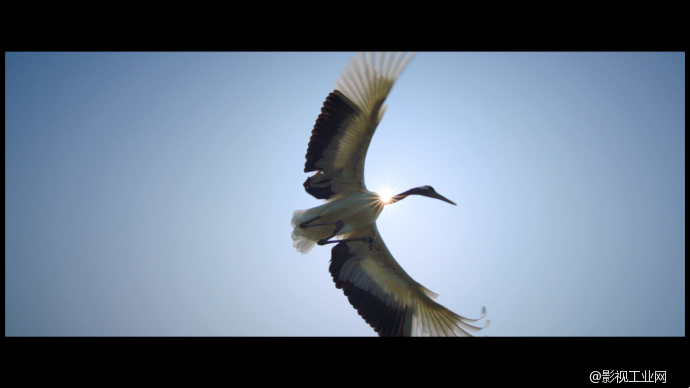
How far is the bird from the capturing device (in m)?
7.20

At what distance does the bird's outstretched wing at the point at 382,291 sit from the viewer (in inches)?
349

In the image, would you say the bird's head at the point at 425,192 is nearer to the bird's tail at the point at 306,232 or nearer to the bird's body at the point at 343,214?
the bird's body at the point at 343,214

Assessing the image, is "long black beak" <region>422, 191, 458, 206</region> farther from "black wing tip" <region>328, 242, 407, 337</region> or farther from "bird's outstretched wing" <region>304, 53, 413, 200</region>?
"black wing tip" <region>328, 242, 407, 337</region>

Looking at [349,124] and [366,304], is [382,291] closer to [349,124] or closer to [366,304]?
[366,304]

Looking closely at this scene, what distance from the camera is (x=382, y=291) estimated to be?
9281 millimetres

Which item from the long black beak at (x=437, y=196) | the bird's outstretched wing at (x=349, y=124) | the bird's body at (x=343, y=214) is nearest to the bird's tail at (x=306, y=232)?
the bird's body at (x=343, y=214)

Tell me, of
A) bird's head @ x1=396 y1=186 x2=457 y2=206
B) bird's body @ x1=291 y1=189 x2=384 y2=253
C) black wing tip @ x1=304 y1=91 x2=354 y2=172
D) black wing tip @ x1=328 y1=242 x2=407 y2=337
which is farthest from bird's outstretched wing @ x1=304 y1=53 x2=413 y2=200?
black wing tip @ x1=328 y1=242 x2=407 y2=337
